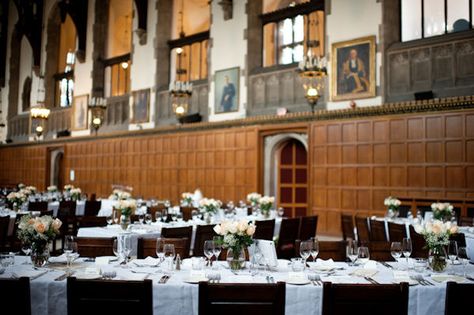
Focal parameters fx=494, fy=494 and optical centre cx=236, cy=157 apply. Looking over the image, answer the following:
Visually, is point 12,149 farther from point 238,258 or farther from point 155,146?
point 238,258

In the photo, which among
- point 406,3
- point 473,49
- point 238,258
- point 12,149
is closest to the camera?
point 238,258

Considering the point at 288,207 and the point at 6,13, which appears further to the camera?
the point at 6,13

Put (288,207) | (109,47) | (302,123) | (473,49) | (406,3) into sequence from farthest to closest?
(109,47), (288,207), (302,123), (406,3), (473,49)

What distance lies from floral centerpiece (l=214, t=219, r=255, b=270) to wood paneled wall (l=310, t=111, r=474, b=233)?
8.76 metres

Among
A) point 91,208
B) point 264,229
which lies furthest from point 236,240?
point 91,208

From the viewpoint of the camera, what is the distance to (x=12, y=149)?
2817cm

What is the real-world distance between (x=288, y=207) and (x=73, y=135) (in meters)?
12.6

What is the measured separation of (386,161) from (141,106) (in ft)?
35.2

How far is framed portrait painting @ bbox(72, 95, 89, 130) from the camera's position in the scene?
75.4ft

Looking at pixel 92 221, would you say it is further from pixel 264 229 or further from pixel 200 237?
pixel 264 229

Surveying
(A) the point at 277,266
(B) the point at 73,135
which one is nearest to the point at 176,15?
(B) the point at 73,135

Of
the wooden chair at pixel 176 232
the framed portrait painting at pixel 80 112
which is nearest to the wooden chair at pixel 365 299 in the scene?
the wooden chair at pixel 176 232

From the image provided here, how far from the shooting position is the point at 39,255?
3.99m

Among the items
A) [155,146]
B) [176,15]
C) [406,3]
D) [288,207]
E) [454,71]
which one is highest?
[176,15]
